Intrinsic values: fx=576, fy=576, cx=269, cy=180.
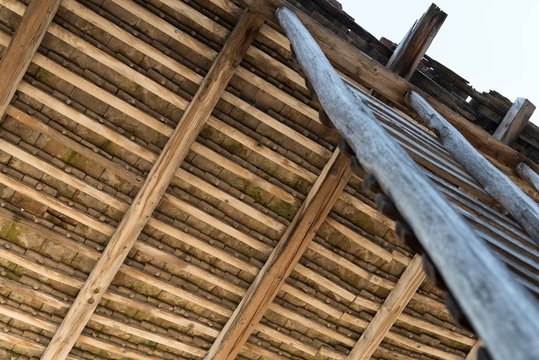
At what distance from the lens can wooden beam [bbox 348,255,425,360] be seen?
5.45 meters

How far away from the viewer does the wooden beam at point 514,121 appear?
483cm

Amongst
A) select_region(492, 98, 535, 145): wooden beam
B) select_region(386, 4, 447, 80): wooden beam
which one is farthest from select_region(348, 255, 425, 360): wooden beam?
select_region(386, 4, 447, 80): wooden beam

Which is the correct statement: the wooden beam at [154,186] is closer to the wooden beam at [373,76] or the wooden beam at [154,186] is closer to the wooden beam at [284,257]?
the wooden beam at [373,76]

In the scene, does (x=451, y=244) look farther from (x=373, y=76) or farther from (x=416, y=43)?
(x=416, y=43)

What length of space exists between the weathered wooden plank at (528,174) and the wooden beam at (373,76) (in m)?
0.06

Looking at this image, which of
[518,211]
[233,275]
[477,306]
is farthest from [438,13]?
[477,306]

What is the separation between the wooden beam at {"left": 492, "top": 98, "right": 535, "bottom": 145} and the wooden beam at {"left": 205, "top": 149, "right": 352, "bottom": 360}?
53.3 inches

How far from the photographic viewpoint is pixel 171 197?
4.93m

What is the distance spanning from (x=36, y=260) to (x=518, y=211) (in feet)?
12.4

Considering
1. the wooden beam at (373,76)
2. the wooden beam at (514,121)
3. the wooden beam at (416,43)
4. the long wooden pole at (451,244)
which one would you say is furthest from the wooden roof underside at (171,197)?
the long wooden pole at (451,244)

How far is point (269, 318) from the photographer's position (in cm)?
550

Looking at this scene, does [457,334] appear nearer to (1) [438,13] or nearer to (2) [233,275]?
(2) [233,275]

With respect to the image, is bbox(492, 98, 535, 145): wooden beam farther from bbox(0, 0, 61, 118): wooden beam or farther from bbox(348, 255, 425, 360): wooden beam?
bbox(0, 0, 61, 118): wooden beam

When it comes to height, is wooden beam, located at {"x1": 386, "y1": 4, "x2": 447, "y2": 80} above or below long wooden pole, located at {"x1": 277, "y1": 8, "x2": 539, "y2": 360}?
above
